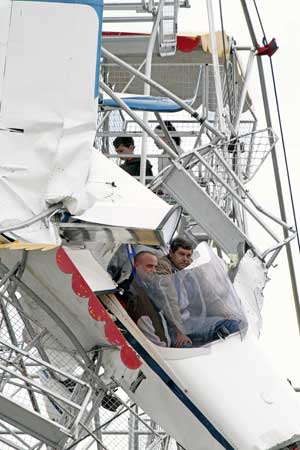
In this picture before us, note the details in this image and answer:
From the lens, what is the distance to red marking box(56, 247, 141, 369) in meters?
9.20

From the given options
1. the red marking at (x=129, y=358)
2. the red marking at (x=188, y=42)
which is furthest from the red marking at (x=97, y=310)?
the red marking at (x=188, y=42)

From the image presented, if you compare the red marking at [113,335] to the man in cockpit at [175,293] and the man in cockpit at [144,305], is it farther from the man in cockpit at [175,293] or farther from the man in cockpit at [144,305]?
the man in cockpit at [175,293]

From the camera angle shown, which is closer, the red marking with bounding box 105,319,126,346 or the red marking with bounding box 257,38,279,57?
the red marking with bounding box 105,319,126,346

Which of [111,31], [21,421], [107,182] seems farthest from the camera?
[111,31]

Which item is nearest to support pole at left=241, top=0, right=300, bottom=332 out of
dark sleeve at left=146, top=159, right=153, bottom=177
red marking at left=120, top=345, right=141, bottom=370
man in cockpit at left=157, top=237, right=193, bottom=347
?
dark sleeve at left=146, top=159, right=153, bottom=177

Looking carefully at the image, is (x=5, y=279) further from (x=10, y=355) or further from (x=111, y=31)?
(x=111, y=31)

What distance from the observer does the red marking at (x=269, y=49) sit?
45.7 ft

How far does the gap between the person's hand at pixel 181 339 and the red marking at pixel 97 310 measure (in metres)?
0.73

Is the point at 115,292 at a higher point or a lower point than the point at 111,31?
lower

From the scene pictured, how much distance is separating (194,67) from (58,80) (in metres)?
7.18

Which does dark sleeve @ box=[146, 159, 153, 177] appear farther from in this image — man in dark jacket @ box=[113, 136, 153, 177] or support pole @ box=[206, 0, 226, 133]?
support pole @ box=[206, 0, 226, 133]

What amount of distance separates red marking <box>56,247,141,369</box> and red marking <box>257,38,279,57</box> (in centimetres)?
506

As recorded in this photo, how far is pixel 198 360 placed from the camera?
10500mm

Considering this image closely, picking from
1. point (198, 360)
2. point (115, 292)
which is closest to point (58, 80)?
point (115, 292)
